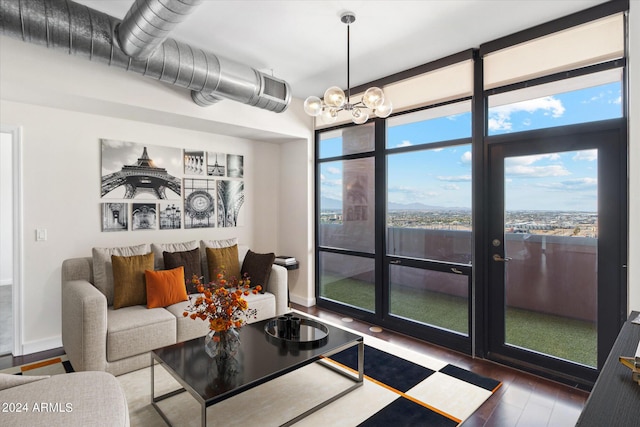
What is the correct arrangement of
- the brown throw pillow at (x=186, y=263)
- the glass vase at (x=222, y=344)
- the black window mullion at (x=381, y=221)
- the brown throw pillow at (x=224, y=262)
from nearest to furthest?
the glass vase at (x=222, y=344) → the brown throw pillow at (x=186, y=263) → the brown throw pillow at (x=224, y=262) → the black window mullion at (x=381, y=221)

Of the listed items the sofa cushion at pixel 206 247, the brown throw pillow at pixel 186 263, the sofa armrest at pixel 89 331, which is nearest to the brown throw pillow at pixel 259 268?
the sofa cushion at pixel 206 247

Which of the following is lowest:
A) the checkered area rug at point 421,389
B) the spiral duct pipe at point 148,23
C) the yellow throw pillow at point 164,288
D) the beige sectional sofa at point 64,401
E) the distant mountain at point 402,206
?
the checkered area rug at point 421,389

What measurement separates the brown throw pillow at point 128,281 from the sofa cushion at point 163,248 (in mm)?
321

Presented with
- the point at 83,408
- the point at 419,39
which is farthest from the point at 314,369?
the point at 419,39

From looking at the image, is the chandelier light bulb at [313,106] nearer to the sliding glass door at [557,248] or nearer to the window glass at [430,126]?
the window glass at [430,126]

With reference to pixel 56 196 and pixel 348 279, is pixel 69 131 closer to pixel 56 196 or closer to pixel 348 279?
pixel 56 196

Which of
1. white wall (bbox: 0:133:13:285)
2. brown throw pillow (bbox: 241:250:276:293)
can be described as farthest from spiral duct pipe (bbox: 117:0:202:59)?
white wall (bbox: 0:133:13:285)

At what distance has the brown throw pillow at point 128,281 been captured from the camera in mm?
3221

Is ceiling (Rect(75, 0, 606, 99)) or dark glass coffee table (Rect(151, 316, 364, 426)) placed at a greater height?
ceiling (Rect(75, 0, 606, 99))

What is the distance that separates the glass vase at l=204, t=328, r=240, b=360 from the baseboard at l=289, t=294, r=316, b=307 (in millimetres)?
2700

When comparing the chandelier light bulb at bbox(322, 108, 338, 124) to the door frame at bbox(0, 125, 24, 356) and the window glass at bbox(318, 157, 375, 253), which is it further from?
the door frame at bbox(0, 125, 24, 356)

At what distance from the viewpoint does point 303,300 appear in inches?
199

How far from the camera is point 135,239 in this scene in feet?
12.9

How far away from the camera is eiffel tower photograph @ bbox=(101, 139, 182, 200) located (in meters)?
3.73
